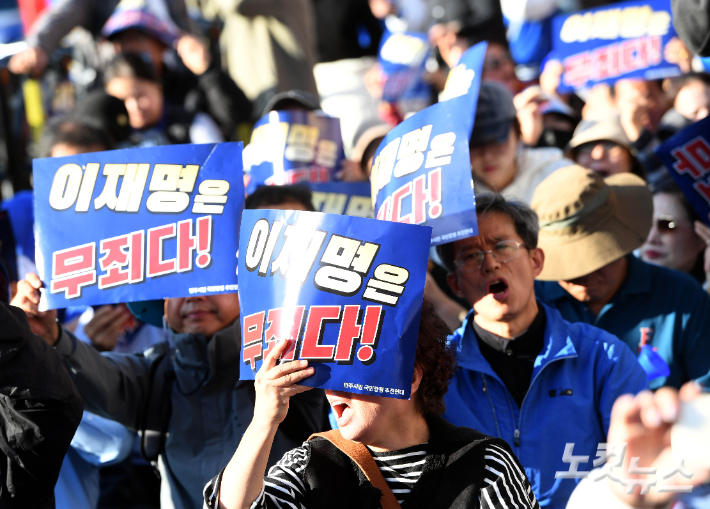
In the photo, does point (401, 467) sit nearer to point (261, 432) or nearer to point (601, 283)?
point (261, 432)

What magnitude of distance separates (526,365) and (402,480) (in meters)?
0.94

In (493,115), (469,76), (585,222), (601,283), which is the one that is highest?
(469,76)

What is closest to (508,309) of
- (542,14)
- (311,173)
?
(311,173)

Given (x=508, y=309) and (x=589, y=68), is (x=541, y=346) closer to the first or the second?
(x=508, y=309)

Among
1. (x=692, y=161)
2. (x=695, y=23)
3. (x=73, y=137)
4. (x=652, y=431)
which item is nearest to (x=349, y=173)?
(x=73, y=137)

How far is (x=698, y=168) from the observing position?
3.79 meters

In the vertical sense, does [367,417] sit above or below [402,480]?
above

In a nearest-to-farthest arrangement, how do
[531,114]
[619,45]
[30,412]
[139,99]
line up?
[30,412] → [619,45] → [531,114] → [139,99]

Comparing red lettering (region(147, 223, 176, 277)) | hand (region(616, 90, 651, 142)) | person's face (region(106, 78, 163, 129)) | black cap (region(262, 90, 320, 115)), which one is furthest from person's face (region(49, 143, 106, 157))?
hand (region(616, 90, 651, 142))

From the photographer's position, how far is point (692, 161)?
3814 millimetres

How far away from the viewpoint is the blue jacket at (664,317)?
11.3ft

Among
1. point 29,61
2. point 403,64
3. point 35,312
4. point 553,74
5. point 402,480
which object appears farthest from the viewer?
point 403,64

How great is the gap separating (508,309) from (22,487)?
5.41ft

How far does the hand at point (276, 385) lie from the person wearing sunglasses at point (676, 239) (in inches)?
103
